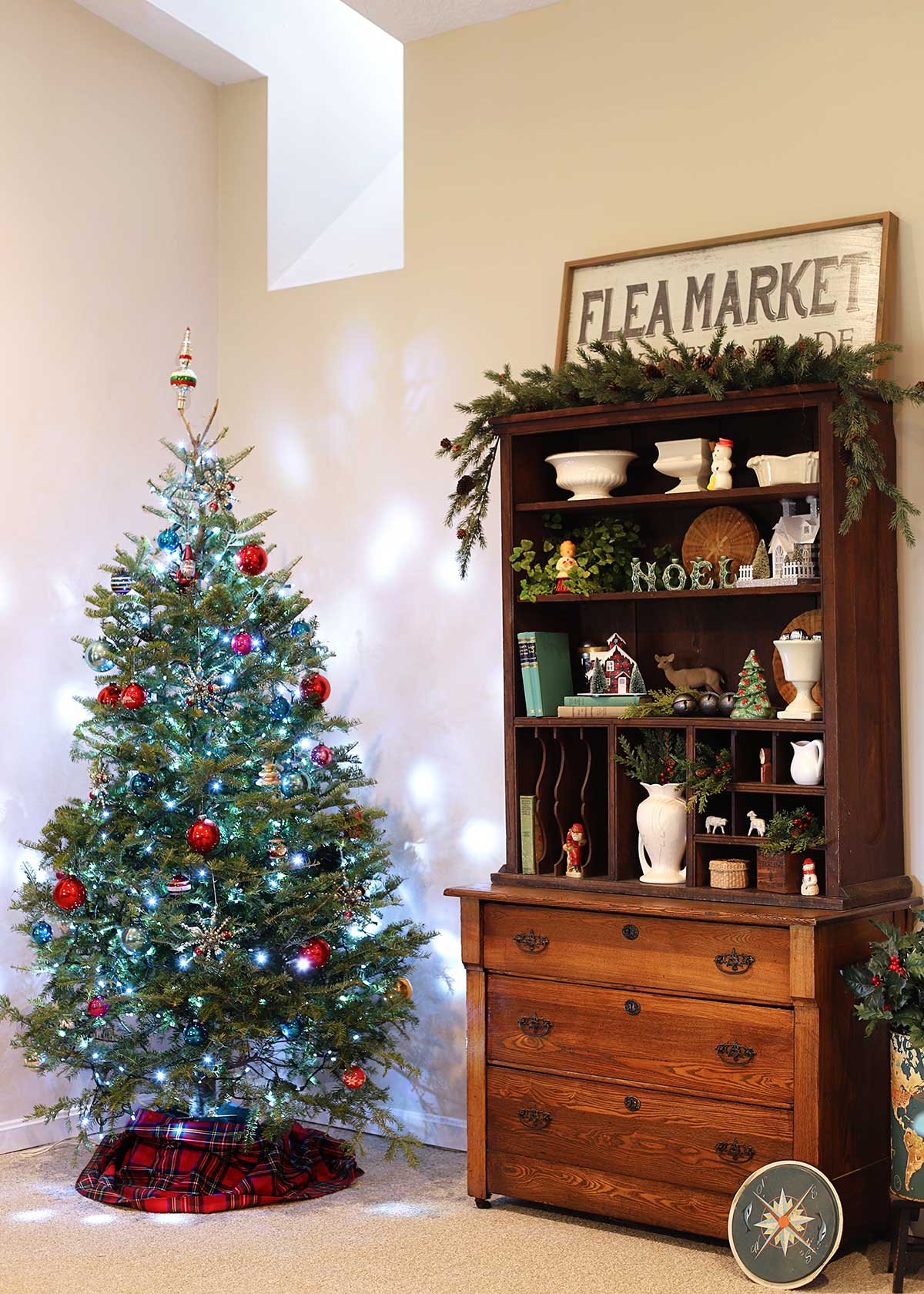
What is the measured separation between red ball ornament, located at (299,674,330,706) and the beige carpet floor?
128 centimetres

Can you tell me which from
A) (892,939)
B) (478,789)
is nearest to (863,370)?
(892,939)

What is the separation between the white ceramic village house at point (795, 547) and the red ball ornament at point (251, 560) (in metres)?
1.29

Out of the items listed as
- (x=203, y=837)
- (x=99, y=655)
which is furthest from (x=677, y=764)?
(x=99, y=655)

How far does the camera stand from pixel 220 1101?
3629mm

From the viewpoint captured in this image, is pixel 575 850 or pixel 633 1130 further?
pixel 575 850

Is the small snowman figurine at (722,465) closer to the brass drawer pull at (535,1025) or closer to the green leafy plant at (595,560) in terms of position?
the green leafy plant at (595,560)

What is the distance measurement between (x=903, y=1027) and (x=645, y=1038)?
1.94 feet

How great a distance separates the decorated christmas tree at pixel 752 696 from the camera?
330cm

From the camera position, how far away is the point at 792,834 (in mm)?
3223

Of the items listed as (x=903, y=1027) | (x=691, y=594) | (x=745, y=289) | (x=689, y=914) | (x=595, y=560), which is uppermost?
(x=745, y=289)

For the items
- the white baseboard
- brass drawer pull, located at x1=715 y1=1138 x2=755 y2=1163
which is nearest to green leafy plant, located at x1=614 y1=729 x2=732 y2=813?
brass drawer pull, located at x1=715 y1=1138 x2=755 y2=1163

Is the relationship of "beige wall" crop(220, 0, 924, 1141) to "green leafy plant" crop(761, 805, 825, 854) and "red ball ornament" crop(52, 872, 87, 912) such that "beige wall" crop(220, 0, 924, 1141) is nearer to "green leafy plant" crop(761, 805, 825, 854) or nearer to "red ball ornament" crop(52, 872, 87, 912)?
"green leafy plant" crop(761, 805, 825, 854)

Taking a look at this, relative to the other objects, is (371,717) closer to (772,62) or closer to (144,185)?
(144,185)

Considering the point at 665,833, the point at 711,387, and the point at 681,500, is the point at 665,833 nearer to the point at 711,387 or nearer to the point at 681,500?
the point at 681,500
